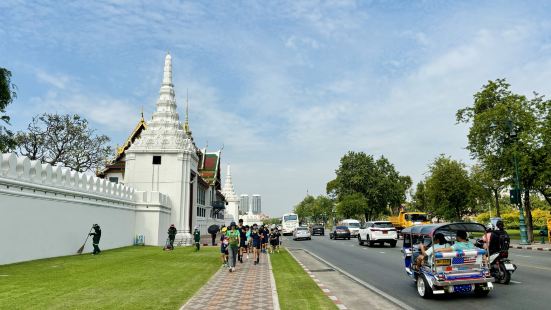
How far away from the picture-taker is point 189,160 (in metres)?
36.9

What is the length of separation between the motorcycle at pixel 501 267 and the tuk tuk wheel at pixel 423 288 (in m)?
2.85

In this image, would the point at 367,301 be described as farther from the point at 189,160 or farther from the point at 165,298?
the point at 189,160

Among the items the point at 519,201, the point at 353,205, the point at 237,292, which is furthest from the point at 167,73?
the point at 353,205

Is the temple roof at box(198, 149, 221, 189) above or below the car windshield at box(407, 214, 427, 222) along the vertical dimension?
above

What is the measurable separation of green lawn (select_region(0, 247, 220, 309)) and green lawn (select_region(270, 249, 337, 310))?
7.09 ft

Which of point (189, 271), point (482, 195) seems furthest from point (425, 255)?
point (482, 195)

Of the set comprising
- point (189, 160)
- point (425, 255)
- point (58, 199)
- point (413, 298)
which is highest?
point (189, 160)

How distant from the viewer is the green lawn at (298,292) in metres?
8.88

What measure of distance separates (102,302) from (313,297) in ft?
14.7

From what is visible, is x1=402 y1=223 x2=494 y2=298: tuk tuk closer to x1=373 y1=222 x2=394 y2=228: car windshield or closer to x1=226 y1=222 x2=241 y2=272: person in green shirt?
x1=226 y1=222 x2=241 y2=272: person in green shirt

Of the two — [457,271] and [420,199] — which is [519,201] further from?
[420,199]

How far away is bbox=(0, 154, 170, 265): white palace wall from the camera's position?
16.1m

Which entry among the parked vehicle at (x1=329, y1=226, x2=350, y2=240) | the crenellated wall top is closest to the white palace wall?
the crenellated wall top

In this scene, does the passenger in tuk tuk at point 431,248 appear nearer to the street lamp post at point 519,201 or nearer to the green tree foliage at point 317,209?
the street lamp post at point 519,201
